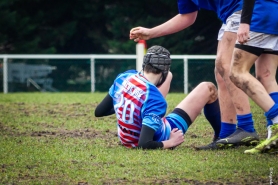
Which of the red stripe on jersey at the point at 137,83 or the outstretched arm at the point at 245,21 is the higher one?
the outstretched arm at the point at 245,21

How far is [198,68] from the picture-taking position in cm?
2027

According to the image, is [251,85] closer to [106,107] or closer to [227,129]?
[227,129]

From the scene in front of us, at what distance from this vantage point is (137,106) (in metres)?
5.65

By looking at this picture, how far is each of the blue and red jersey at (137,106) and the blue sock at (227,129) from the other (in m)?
0.67

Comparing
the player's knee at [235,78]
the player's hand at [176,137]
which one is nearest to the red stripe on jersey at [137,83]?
the player's hand at [176,137]

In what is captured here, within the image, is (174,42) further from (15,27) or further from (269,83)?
(269,83)

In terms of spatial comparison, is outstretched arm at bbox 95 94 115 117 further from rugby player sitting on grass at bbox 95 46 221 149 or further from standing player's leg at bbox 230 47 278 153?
standing player's leg at bbox 230 47 278 153

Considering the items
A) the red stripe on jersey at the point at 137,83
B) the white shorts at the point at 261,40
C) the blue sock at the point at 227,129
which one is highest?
the white shorts at the point at 261,40

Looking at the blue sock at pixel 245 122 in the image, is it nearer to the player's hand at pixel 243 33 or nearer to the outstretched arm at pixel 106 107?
the player's hand at pixel 243 33

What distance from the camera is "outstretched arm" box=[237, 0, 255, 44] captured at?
214 inches

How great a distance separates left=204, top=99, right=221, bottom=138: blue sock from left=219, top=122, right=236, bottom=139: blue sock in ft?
0.34

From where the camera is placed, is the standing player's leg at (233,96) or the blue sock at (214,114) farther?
the blue sock at (214,114)

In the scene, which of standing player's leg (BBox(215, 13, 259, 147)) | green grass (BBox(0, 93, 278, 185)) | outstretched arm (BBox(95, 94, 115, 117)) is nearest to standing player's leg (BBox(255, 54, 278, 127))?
standing player's leg (BBox(215, 13, 259, 147))

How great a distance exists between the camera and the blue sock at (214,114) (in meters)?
6.29
